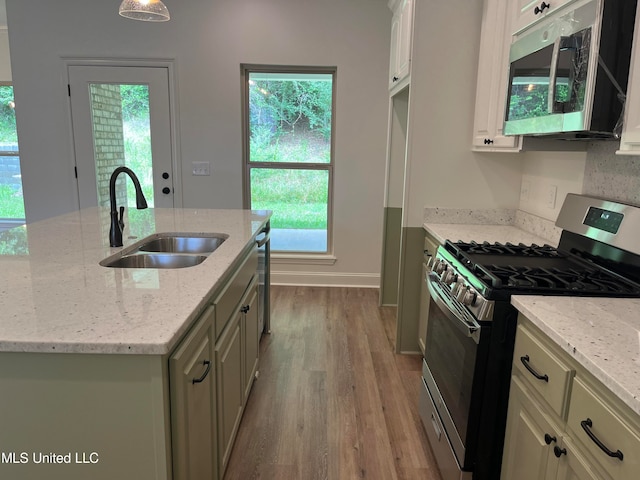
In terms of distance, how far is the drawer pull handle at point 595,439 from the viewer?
1.04 meters

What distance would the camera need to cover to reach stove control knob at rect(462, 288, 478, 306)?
1719 millimetres

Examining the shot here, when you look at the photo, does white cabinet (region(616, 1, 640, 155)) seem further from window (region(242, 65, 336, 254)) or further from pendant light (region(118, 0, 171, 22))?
window (region(242, 65, 336, 254))

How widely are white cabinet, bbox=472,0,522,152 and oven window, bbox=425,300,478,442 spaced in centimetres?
97

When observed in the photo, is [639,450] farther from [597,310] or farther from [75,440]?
[75,440]

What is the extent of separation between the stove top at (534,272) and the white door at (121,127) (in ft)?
10.2

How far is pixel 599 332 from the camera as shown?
1.29 metres

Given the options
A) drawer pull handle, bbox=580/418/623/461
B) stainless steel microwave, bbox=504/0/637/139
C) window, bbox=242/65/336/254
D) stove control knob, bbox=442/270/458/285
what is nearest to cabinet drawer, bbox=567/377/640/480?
drawer pull handle, bbox=580/418/623/461

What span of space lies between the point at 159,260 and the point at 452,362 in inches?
53.1

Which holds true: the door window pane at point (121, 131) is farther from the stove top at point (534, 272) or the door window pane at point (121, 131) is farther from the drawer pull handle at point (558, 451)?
the drawer pull handle at point (558, 451)

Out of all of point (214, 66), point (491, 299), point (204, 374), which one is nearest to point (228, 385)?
point (204, 374)

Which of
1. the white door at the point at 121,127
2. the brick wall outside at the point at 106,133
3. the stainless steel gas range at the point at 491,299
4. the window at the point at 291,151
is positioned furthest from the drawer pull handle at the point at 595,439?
the brick wall outside at the point at 106,133

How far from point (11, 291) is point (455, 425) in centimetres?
162

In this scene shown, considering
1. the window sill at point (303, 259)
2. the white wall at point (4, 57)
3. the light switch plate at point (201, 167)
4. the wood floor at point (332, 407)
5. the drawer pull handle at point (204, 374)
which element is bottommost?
the wood floor at point (332, 407)

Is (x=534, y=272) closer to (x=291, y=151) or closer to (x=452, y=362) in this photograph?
(x=452, y=362)
